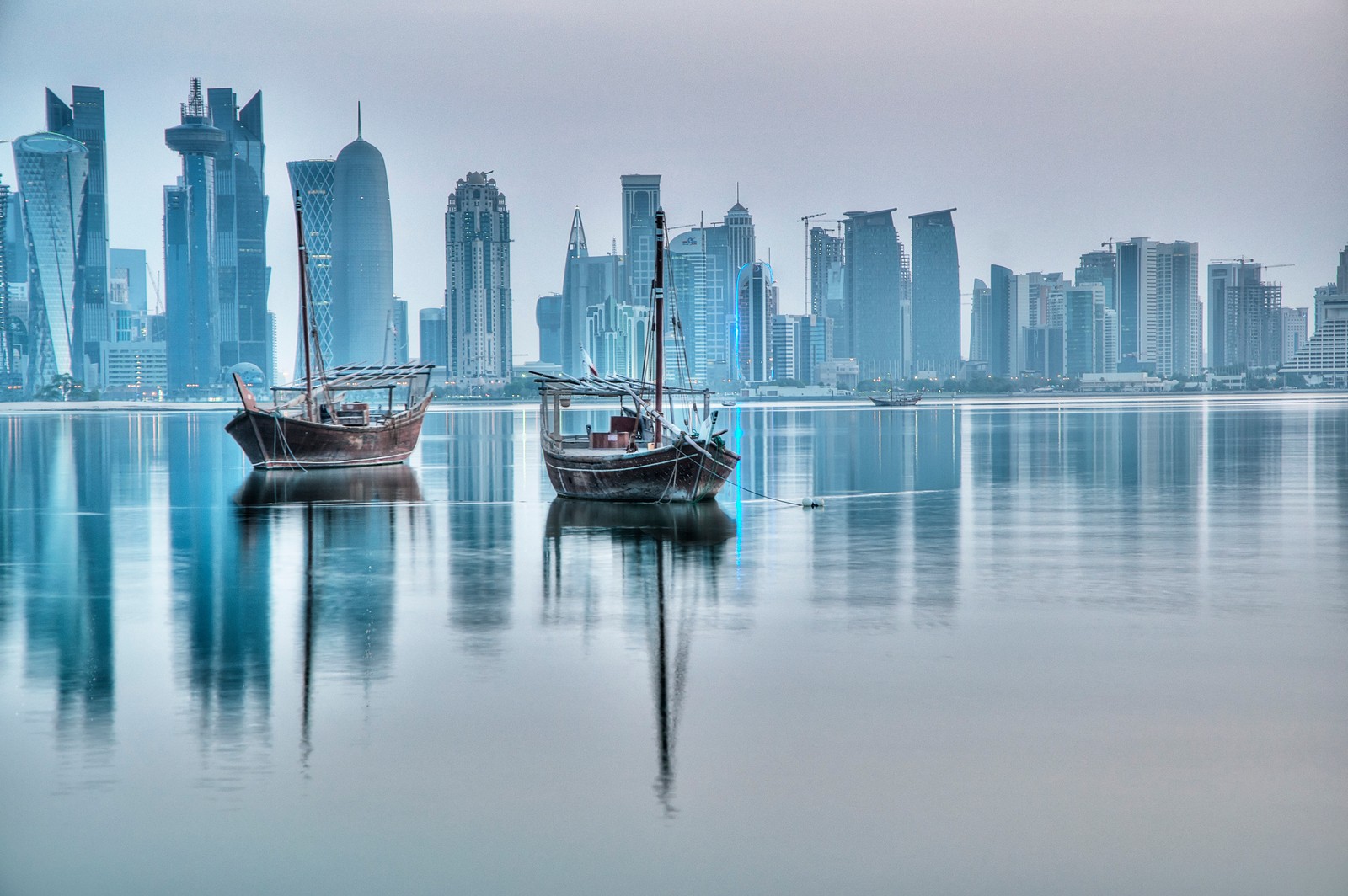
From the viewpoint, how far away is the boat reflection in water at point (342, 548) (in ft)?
Answer: 60.3

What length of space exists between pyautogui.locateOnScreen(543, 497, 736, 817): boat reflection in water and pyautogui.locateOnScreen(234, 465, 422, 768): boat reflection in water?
361 cm

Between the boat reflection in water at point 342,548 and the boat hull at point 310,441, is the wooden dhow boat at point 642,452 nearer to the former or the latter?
the boat reflection in water at point 342,548

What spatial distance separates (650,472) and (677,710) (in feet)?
82.9

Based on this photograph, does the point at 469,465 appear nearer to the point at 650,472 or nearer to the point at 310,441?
the point at 310,441

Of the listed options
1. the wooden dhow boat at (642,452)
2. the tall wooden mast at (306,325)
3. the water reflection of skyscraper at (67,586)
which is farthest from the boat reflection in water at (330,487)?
the wooden dhow boat at (642,452)

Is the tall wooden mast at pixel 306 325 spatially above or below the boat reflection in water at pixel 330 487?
above

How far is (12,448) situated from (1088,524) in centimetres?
8007

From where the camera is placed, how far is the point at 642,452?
131 ft

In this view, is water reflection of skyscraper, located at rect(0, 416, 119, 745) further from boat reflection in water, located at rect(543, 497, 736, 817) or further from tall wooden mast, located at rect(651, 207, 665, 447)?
tall wooden mast, located at rect(651, 207, 665, 447)

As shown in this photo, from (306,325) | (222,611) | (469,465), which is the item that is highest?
(306,325)

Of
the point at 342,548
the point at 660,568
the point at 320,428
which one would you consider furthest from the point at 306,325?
the point at 660,568

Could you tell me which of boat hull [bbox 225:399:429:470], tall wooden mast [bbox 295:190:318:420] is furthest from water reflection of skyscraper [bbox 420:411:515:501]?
tall wooden mast [bbox 295:190:318:420]

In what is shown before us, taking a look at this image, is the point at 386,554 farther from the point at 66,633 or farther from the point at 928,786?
the point at 928,786

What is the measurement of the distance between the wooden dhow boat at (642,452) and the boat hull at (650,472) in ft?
0.09
